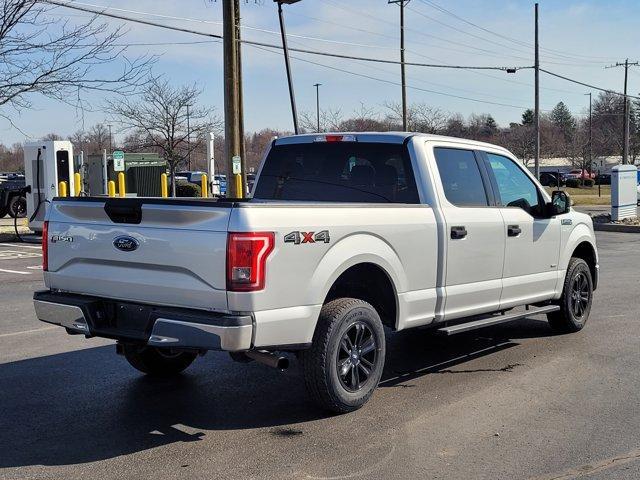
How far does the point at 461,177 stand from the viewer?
245 inches

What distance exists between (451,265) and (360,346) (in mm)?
1171

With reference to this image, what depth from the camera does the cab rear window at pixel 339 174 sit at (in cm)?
593

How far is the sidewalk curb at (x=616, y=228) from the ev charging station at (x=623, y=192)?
0.96 m

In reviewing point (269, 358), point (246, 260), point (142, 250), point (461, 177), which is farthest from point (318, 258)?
point (461, 177)

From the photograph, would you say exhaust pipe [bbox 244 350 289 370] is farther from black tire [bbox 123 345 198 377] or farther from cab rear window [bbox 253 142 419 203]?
cab rear window [bbox 253 142 419 203]

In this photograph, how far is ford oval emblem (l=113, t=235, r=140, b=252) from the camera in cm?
467

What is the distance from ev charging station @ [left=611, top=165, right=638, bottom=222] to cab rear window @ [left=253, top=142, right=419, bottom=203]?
19548 millimetres

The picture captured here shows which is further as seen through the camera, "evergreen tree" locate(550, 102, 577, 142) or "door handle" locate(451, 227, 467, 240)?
"evergreen tree" locate(550, 102, 577, 142)

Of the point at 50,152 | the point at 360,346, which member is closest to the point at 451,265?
the point at 360,346

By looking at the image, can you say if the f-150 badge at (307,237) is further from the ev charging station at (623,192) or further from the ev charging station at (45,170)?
the ev charging station at (623,192)

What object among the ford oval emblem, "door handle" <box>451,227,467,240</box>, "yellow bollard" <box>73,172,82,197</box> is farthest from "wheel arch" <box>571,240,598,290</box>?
"yellow bollard" <box>73,172,82,197</box>

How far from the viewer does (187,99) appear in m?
36.5

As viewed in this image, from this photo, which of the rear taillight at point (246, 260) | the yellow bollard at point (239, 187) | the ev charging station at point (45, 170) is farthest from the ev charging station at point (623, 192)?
the rear taillight at point (246, 260)

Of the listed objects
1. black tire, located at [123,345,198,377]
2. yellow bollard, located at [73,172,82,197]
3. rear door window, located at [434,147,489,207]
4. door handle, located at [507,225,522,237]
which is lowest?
black tire, located at [123,345,198,377]
